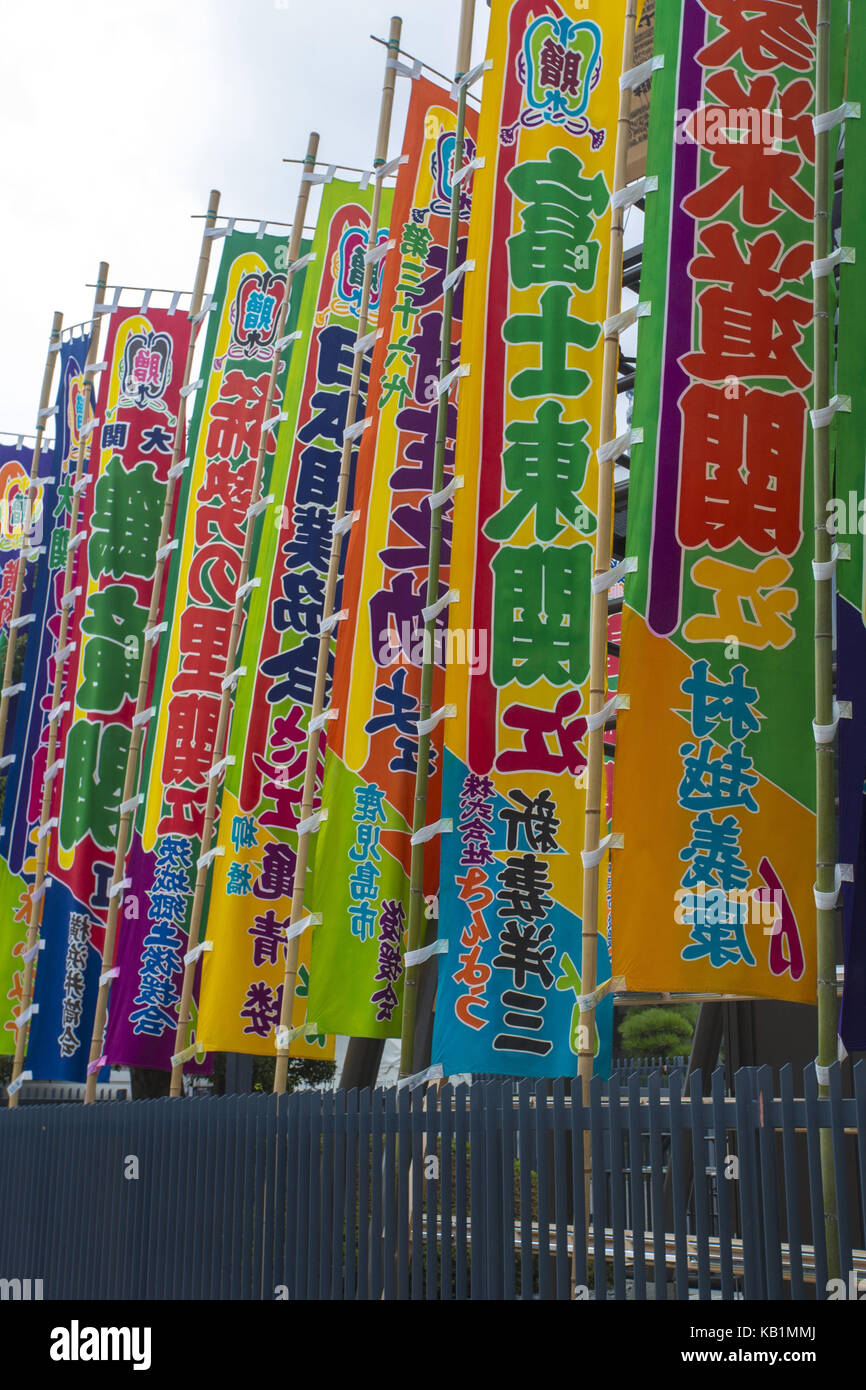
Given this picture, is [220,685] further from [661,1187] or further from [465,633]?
[661,1187]

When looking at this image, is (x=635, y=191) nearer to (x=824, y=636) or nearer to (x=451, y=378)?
(x=451, y=378)

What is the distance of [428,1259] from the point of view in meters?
7.42

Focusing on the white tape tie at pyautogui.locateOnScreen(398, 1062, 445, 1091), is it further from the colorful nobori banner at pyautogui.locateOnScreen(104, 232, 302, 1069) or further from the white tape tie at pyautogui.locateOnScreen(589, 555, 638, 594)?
the colorful nobori banner at pyautogui.locateOnScreen(104, 232, 302, 1069)

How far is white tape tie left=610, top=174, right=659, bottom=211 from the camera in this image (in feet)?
26.1

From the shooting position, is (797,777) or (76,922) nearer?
(797,777)

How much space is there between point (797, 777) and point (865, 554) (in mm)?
1197

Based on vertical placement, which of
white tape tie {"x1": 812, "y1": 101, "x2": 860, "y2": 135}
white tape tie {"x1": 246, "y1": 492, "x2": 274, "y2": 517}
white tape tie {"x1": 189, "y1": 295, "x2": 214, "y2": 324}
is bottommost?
white tape tie {"x1": 812, "y1": 101, "x2": 860, "y2": 135}

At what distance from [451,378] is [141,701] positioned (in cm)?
551

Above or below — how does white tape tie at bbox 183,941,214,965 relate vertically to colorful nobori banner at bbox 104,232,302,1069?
below

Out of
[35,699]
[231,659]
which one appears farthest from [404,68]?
[35,699]

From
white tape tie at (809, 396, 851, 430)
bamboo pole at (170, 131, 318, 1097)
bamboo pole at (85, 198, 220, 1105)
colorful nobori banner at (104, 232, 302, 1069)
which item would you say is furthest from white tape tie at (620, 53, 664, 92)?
bamboo pole at (85, 198, 220, 1105)

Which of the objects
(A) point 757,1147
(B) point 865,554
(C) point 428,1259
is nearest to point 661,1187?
(A) point 757,1147

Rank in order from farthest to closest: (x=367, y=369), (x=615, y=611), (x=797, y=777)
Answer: (x=615, y=611) → (x=367, y=369) → (x=797, y=777)

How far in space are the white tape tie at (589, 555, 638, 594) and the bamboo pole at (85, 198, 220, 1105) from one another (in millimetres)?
6555
